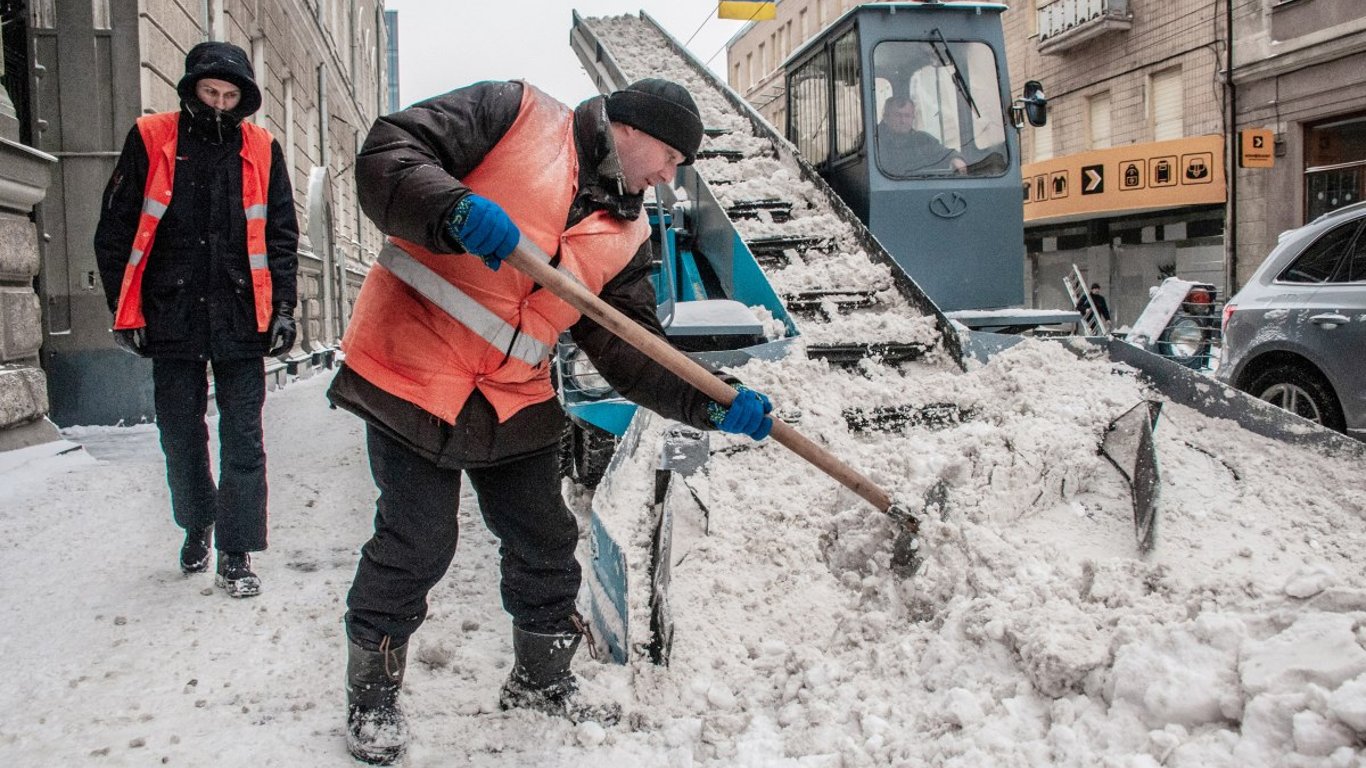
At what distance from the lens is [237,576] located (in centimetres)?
325

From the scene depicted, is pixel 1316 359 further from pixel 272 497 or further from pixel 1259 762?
pixel 272 497

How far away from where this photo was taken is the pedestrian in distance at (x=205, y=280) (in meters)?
3.21

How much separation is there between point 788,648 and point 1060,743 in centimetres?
76

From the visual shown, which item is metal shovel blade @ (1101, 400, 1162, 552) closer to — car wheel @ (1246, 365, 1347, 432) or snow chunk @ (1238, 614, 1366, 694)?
snow chunk @ (1238, 614, 1366, 694)

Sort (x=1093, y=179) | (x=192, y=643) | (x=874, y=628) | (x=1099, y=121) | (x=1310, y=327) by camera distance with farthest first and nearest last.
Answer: (x=1099, y=121) < (x=1093, y=179) < (x=1310, y=327) < (x=192, y=643) < (x=874, y=628)

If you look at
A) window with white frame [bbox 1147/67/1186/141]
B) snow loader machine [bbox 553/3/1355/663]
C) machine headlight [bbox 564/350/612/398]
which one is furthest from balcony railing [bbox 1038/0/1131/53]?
machine headlight [bbox 564/350/612/398]

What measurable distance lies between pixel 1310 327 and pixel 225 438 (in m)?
5.63

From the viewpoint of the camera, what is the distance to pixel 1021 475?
2945mm

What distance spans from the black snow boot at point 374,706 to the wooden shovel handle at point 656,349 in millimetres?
884

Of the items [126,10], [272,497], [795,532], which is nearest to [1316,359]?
[795,532]

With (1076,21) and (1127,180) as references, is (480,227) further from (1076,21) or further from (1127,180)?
(1076,21)

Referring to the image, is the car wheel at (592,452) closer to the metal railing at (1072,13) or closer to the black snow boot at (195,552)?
the black snow boot at (195,552)

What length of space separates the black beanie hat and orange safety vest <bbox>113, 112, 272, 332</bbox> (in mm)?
1712

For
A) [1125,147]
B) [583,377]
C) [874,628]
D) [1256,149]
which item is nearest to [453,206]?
[874,628]
